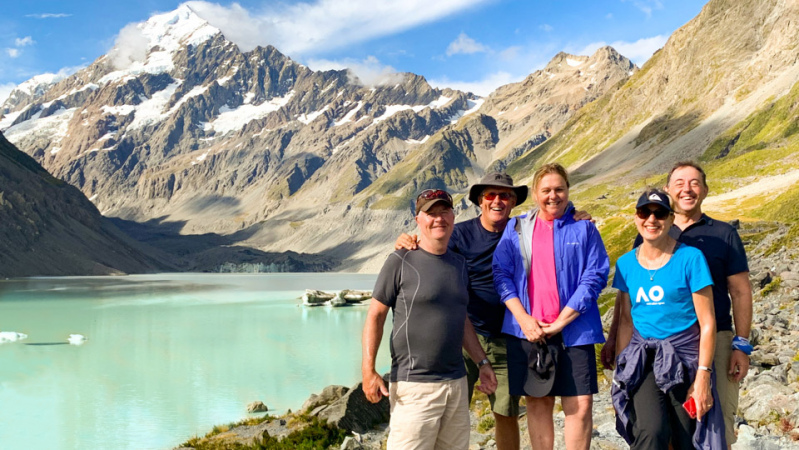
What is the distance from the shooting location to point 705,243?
605 centimetres

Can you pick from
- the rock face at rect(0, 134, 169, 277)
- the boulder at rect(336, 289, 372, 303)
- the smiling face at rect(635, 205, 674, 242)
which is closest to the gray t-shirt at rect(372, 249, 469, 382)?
the smiling face at rect(635, 205, 674, 242)

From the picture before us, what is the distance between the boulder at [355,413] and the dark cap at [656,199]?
27.8 ft

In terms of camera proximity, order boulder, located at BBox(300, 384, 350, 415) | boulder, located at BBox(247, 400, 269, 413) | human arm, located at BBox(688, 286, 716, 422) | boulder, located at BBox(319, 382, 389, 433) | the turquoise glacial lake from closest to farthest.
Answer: human arm, located at BBox(688, 286, 716, 422) → boulder, located at BBox(319, 382, 389, 433) → boulder, located at BBox(300, 384, 350, 415) → the turquoise glacial lake → boulder, located at BBox(247, 400, 269, 413)

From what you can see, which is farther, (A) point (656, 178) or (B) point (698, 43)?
(B) point (698, 43)

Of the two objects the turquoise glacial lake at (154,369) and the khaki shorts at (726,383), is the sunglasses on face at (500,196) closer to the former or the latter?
the khaki shorts at (726,383)

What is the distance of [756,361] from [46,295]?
8513cm

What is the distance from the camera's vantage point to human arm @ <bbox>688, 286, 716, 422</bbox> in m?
5.53

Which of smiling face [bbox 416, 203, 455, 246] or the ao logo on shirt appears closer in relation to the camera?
the ao logo on shirt

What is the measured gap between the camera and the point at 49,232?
138 m

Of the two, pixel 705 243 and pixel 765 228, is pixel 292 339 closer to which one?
pixel 765 228

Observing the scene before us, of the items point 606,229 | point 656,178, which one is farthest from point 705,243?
point 656,178

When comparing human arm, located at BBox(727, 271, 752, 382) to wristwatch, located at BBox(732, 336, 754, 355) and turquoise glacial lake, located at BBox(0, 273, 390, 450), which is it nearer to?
wristwatch, located at BBox(732, 336, 754, 355)

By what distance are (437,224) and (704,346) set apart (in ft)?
9.20

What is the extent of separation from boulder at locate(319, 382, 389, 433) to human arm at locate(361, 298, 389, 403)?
21.5 ft
